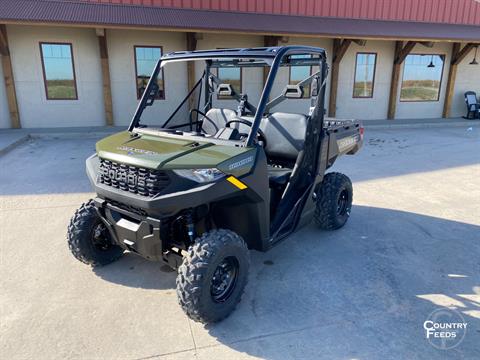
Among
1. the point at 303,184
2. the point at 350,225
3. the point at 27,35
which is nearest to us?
the point at 303,184

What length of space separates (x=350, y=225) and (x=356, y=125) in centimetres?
122

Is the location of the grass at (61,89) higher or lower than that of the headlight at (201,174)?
higher

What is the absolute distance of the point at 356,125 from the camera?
15.3ft

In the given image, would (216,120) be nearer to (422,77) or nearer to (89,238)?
(89,238)

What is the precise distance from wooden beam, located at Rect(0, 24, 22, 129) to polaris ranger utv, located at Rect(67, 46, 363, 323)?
27.1ft

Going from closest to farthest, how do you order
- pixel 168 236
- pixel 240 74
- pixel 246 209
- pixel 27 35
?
pixel 168 236, pixel 246 209, pixel 27 35, pixel 240 74

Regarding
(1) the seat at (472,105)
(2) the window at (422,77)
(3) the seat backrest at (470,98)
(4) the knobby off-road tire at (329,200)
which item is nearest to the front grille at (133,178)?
(4) the knobby off-road tire at (329,200)

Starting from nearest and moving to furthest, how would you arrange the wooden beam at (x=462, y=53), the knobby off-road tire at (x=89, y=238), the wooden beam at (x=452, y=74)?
1. the knobby off-road tire at (x=89, y=238)
2. the wooden beam at (x=462, y=53)
3. the wooden beam at (x=452, y=74)

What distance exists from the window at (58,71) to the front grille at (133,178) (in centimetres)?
875

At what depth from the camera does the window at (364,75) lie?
13.0 metres

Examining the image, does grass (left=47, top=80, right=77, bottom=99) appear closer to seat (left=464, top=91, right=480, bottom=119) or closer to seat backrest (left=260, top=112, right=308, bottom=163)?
seat backrest (left=260, top=112, right=308, bottom=163)

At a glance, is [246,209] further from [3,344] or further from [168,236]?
[3,344]

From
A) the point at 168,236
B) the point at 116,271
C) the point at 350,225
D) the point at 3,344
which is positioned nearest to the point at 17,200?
the point at 116,271

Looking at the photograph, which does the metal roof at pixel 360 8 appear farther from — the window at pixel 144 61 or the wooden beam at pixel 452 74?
the window at pixel 144 61
